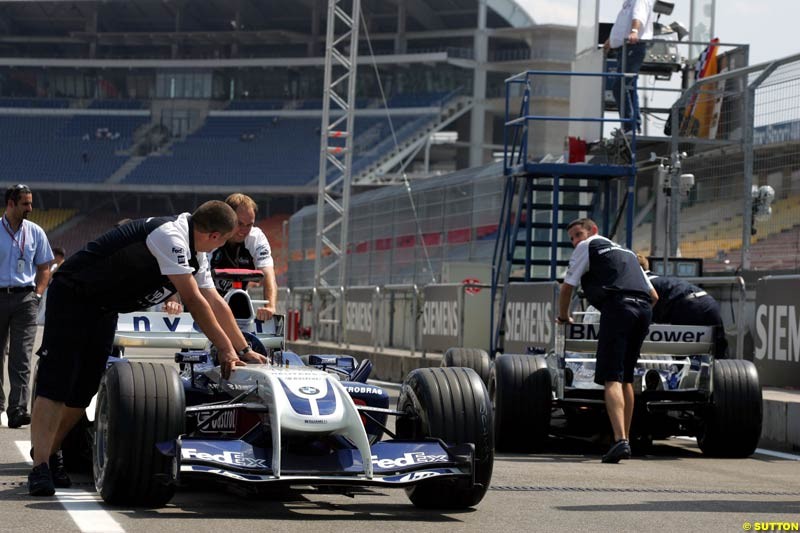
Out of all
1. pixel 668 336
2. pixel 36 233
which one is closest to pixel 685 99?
pixel 668 336

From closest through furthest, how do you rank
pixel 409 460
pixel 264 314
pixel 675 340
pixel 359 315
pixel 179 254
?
pixel 409 460 → pixel 179 254 → pixel 264 314 → pixel 675 340 → pixel 359 315

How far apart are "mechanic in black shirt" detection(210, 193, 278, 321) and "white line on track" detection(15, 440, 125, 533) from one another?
2742 mm

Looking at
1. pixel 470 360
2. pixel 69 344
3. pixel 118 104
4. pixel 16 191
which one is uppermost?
pixel 118 104

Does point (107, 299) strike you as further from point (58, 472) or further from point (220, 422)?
point (58, 472)

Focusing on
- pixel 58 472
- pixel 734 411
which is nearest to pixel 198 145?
pixel 734 411

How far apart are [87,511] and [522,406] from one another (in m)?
4.46

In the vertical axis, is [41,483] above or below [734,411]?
below

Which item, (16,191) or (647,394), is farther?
(16,191)

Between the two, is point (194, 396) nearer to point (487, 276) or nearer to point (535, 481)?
point (535, 481)

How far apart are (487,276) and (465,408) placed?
740 inches

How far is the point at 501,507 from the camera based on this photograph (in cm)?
736

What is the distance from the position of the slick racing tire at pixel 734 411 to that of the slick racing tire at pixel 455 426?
3.70 m

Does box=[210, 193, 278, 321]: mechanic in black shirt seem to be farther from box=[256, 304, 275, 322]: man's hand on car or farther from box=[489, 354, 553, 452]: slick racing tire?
box=[489, 354, 553, 452]: slick racing tire

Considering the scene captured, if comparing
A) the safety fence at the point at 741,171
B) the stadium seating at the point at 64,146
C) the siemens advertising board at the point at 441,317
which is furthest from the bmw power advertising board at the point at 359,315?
the stadium seating at the point at 64,146
